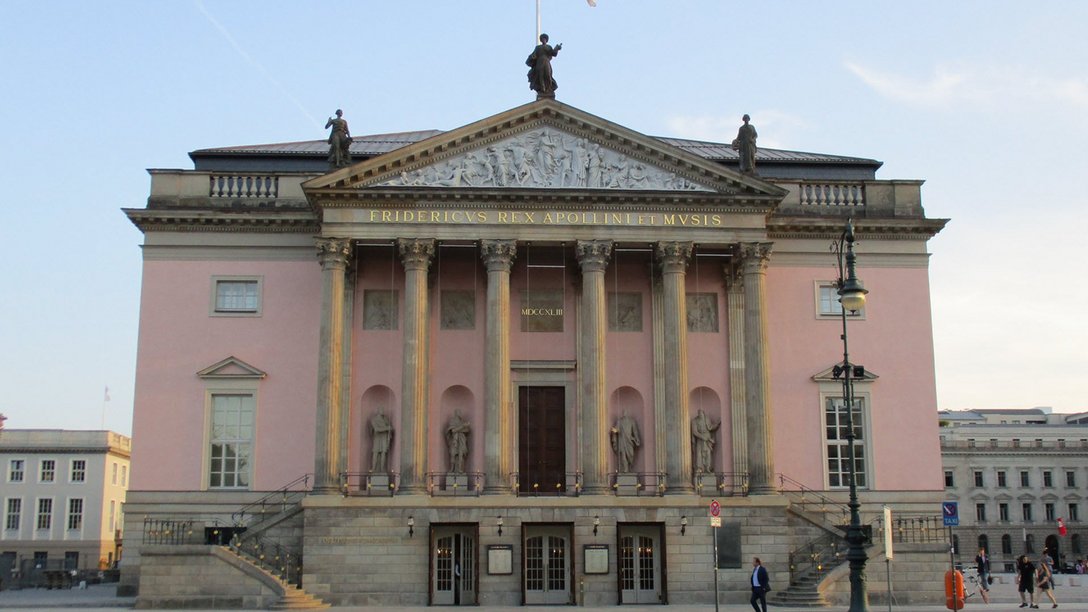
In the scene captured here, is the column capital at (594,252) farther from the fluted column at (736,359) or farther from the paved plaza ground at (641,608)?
the paved plaza ground at (641,608)

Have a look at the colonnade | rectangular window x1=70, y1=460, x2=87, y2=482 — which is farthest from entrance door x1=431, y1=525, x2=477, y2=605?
rectangular window x1=70, y1=460, x2=87, y2=482

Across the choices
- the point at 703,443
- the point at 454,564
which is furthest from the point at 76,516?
the point at 703,443

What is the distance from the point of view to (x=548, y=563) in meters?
36.2

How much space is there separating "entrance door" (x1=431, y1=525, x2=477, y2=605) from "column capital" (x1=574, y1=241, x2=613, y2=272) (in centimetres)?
941

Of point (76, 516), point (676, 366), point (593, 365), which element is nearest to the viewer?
point (593, 365)

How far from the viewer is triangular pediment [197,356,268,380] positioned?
129 feet

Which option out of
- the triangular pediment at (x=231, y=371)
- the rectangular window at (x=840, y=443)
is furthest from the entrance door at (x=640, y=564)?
the triangular pediment at (x=231, y=371)

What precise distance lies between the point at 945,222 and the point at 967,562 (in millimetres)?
65524

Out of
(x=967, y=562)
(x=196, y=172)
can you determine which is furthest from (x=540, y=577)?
(x=967, y=562)

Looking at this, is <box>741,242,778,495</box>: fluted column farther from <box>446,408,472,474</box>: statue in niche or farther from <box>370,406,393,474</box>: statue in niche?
<box>370,406,393,474</box>: statue in niche

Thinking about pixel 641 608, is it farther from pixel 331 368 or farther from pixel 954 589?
pixel 331 368

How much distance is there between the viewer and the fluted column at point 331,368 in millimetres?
36219

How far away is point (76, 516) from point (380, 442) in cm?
5338

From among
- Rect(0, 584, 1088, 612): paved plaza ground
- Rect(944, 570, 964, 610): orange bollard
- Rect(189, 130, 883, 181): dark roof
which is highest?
Rect(189, 130, 883, 181): dark roof
